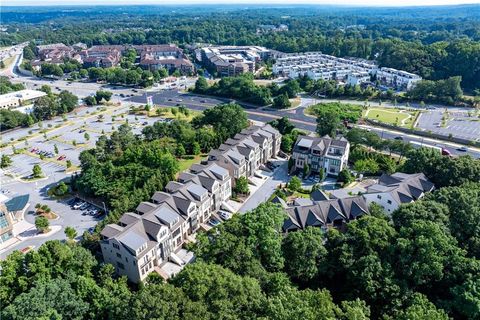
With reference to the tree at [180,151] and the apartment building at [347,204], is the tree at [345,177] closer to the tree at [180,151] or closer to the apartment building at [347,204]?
the apartment building at [347,204]

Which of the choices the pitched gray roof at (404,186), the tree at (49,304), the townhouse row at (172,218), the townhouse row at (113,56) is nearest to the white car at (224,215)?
the townhouse row at (172,218)

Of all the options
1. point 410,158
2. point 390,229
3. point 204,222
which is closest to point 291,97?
point 410,158

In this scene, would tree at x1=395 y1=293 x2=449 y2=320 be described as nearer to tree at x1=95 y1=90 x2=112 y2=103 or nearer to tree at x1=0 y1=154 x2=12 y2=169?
tree at x1=0 y1=154 x2=12 y2=169

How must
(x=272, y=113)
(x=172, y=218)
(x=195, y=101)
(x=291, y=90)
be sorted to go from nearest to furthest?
(x=172, y=218)
(x=272, y=113)
(x=291, y=90)
(x=195, y=101)

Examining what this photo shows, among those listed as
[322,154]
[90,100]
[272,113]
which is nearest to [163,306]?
[322,154]

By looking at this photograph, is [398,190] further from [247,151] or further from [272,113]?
[272,113]

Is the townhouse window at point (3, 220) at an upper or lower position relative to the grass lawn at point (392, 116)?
upper
